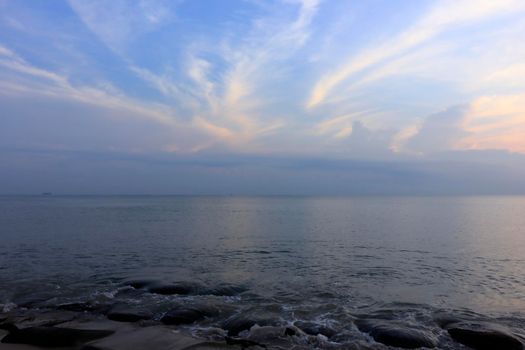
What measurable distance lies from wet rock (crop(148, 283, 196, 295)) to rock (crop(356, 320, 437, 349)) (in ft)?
34.5

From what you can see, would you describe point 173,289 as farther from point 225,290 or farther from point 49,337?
point 49,337

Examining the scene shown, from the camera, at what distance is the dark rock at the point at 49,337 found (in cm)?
1383

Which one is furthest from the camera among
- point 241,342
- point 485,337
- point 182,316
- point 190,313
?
point 190,313

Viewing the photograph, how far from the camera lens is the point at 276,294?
23.6m

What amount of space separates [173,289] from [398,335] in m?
13.1

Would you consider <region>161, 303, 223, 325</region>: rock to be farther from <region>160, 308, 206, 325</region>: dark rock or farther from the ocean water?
the ocean water

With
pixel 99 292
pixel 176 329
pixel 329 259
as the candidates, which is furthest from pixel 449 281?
pixel 99 292

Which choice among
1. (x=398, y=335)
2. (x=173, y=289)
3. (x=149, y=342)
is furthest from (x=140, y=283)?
(x=398, y=335)

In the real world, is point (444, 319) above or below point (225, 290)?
below

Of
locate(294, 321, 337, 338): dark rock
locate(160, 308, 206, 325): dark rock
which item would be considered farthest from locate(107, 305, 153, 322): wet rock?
locate(294, 321, 337, 338): dark rock

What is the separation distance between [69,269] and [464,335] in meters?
26.5

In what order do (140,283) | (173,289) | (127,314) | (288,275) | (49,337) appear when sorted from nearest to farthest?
(49,337), (127,314), (173,289), (140,283), (288,275)

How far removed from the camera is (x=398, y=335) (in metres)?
15.8

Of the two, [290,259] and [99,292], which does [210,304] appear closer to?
[99,292]
